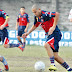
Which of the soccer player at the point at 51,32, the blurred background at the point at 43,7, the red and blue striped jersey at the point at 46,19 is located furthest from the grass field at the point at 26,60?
the blurred background at the point at 43,7

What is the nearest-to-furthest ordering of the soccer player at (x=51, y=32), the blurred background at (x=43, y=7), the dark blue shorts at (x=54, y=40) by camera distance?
the soccer player at (x=51, y=32), the dark blue shorts at (x=54, y=40), the blurred background at (x=43, y=7)

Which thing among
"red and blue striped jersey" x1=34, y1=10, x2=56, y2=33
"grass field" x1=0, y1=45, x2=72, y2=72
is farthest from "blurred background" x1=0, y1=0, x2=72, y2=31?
"red and blue striped jersey" x1=34, y1=10, x2=56, y2=33

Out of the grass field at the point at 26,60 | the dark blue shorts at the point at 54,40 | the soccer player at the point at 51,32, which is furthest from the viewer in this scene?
the grass field at the point at 26,60

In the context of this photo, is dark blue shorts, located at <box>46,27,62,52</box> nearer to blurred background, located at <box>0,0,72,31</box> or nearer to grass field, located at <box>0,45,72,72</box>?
grass field, located at <box>0,45,72,72</box>

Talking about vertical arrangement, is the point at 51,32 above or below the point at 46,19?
below

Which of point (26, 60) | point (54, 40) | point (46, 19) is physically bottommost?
point (26, 60)

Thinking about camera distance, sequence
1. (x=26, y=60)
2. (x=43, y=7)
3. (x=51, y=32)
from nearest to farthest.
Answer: (x=51, y=32) < (x=26, y=60) < (x=43, y=7)

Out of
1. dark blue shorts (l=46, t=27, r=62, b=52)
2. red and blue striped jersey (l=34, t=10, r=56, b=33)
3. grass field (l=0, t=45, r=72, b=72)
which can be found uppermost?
red and blue striped jersey (l=34, t=10, r=56, b=33)

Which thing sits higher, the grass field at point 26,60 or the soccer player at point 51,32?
the soccer player at point 51,32

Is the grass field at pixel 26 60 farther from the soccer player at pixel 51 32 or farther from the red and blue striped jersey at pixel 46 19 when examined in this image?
the red and blue striped jersey at pixel 46 19

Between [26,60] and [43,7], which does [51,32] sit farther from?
[43,7]

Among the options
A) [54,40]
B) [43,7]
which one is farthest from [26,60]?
[43,7]

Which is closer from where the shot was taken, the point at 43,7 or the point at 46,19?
the point at 46,19

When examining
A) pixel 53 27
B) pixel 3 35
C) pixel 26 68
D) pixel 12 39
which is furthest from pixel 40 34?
pixel 53 27
